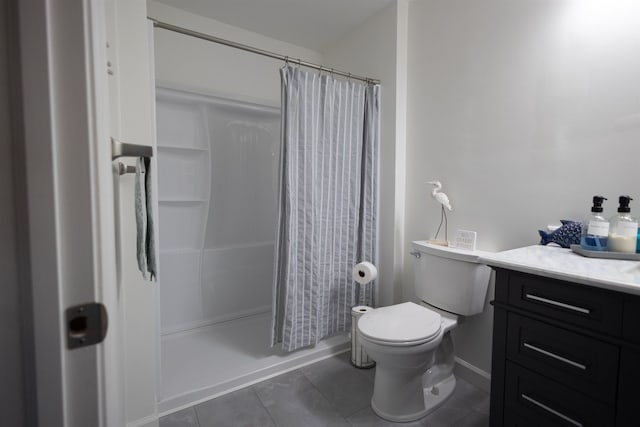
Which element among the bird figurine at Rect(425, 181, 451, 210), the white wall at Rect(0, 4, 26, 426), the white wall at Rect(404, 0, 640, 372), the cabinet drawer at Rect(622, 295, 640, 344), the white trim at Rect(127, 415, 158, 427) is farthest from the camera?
the bird figurine at Rect(425, 181, 451, 210)

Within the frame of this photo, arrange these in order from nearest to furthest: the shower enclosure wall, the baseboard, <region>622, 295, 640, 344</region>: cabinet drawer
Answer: <region>622, 295, 640, 344</region>: cabinet drawer
the baseboard
the shower enclosure wall

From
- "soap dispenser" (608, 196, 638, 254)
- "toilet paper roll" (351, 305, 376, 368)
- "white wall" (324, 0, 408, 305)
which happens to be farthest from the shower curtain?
"soap dispenser" (608, 196, 638, 254)

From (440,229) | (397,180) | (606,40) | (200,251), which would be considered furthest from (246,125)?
(606,40)

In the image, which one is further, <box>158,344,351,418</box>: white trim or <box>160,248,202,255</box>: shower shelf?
<box>160,248,202,255</box>: shower shelf

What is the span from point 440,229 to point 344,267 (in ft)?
2.23

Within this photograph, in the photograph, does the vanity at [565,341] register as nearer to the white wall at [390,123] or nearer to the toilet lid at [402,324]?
the toilet lid at [402,324]

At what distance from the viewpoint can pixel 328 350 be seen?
2.06 m

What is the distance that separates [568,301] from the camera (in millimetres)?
945

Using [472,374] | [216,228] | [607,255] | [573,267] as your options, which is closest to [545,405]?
[573,267]

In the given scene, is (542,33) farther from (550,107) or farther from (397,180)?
(397,180)

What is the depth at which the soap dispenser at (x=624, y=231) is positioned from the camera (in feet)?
3.57

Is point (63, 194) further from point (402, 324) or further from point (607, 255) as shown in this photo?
point (607, 255)

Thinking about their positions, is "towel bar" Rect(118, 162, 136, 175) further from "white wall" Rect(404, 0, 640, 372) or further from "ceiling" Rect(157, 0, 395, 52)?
"white wall" Rect(404, 0, 640, 372)

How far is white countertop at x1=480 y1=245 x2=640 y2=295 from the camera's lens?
2.78 feet
